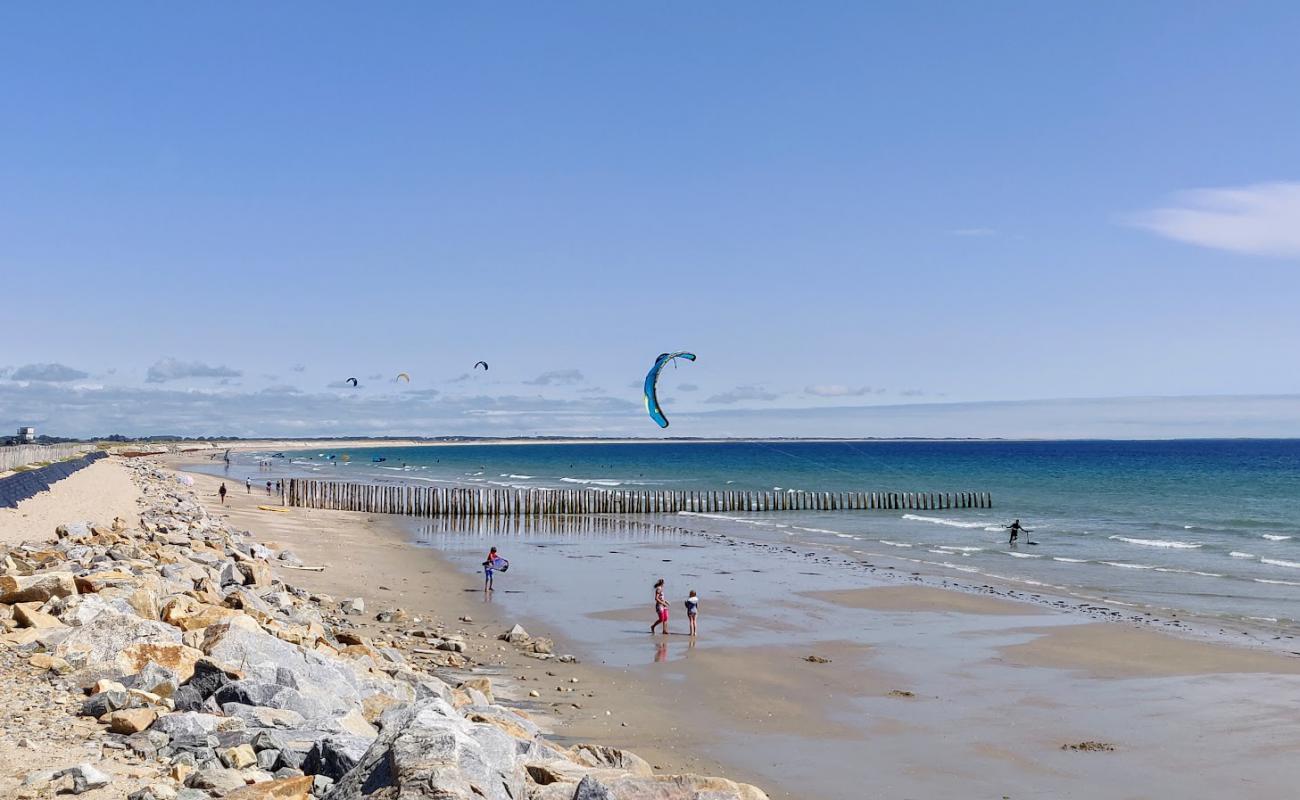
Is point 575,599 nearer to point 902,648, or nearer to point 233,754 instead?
point 902,648

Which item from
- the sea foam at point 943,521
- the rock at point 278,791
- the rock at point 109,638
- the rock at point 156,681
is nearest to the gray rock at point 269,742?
the rock at point 278,791

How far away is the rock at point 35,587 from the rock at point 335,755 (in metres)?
5.61

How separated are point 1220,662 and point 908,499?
3736cm

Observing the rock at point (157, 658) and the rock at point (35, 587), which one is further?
the rock at point (35, 587)

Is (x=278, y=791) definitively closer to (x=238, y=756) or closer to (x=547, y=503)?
(x=238, y=756)

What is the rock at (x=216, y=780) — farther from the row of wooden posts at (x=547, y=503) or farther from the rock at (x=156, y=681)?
the row of wooden posts at (x=547, y=503)

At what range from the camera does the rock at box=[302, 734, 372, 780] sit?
6.42 meters

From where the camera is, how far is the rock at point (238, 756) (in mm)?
6703

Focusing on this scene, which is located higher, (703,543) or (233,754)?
(233,754)

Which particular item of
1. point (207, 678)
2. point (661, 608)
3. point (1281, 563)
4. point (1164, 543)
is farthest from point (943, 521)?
point (207, 678)

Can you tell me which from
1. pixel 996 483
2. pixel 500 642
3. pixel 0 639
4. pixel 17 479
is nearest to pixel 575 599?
pixel 500 642

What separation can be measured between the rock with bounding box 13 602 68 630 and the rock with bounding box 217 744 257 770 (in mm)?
3923

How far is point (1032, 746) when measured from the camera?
12.4 m

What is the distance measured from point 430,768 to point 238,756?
2155 millimetres
